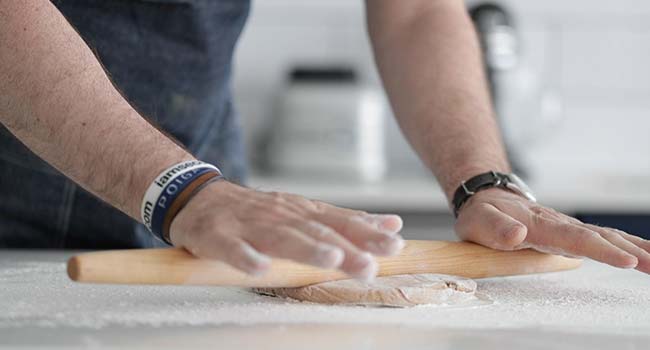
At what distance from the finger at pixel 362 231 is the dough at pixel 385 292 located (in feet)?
0.23

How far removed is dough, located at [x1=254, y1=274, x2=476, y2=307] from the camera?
0.84m

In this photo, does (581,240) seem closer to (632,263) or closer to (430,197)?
(632,263)

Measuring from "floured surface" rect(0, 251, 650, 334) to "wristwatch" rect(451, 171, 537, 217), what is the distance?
11cm

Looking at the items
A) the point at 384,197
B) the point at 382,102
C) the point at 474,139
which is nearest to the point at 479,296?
the point at 474,139

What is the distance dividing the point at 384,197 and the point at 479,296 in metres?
1.17

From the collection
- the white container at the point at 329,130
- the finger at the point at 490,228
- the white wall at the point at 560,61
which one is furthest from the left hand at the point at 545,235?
the white wall at the point at 560,61

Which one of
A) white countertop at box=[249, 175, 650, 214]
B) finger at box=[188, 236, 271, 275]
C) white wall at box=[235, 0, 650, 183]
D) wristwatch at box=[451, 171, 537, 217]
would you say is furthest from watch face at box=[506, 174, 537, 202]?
white wall at box=[235, 0, 650, 183]

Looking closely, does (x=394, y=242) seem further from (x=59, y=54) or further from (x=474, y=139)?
(x=474, y=139)

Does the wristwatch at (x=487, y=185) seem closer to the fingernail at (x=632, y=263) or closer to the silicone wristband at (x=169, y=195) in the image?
the fingernail at (x=632, y=263)

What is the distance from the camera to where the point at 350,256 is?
73 centimetres

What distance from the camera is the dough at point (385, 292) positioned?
0.84m

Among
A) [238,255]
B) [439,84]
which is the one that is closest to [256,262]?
[238,255]

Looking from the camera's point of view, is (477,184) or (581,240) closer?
(581,240)

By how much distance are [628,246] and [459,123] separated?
0.29 meters
